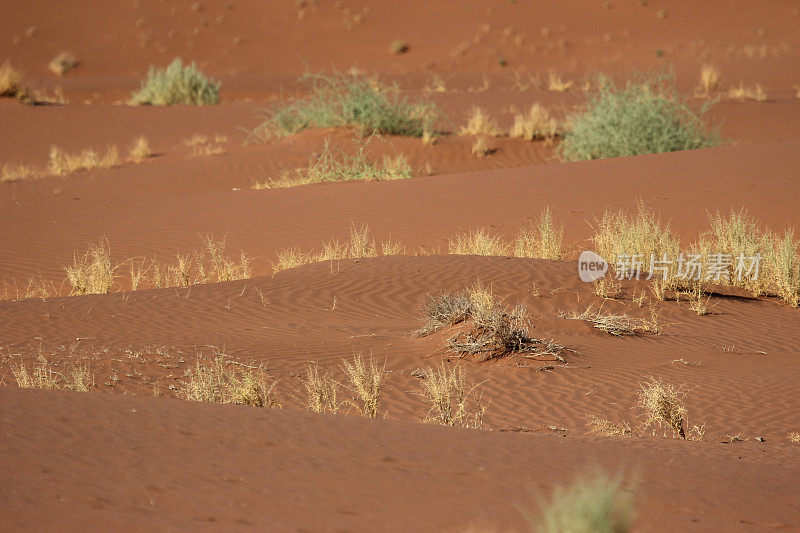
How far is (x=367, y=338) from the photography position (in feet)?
28.9

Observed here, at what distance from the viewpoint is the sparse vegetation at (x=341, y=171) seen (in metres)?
20.1

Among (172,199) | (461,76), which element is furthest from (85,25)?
(172,199)

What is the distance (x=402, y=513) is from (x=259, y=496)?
548 millimetres

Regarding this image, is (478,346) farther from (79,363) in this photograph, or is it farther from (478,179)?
(478,179)

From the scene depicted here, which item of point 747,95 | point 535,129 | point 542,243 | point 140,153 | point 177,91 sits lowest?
point 542,243

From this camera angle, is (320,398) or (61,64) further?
(61,64)

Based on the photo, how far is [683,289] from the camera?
1152 cm

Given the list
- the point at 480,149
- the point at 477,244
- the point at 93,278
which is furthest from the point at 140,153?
the point at 477,244

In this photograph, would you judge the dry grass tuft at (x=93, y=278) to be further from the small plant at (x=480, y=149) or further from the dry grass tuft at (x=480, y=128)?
the dry grass tuft at (x=480, y=128)

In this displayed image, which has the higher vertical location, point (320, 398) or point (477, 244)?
point (477, 244)

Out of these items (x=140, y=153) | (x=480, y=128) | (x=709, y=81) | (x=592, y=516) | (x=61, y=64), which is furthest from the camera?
(x=61, y=64)

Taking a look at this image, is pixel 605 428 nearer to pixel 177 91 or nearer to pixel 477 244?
pixel 477 244

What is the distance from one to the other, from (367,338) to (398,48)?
46.7 m

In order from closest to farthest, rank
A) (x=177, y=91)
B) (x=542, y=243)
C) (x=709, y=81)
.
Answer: (x=542, y=243) → (x=709, y=81) → (x=177, y=91)
